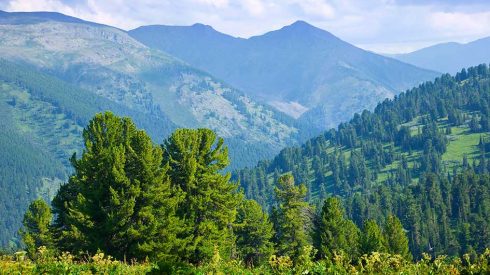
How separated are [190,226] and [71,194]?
13045mm

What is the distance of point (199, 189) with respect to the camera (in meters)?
48.8

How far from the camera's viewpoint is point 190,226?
47.4 m

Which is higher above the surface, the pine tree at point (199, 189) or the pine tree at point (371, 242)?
the pine tree at point (199, 189)

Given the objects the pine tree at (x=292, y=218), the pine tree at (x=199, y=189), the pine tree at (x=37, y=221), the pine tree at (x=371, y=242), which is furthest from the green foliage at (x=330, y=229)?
the pine tree at (x=37, y=221)

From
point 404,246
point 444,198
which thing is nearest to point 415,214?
point 444,198

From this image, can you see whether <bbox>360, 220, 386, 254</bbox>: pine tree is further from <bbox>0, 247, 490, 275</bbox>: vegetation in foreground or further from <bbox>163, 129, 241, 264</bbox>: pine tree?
<bbox>0, 247, 490, 275</bbox>: vegetation in foreground

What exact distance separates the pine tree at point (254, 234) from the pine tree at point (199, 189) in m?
24.5

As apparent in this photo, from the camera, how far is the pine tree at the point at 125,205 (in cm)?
4197

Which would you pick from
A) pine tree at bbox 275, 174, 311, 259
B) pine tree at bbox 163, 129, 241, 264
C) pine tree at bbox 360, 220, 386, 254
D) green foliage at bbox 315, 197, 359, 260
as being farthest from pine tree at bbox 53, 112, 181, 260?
pine tree at bbox 360, 220, 386, 254

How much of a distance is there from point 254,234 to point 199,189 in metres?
28.7

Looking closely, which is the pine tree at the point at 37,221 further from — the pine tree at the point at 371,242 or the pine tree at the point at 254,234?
the pine tree at the point at 371,242

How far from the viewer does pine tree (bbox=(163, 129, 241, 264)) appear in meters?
47.6

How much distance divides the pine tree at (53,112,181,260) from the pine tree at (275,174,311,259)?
30189 millimetres

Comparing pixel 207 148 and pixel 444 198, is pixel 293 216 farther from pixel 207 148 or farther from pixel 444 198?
pixel 444 198
